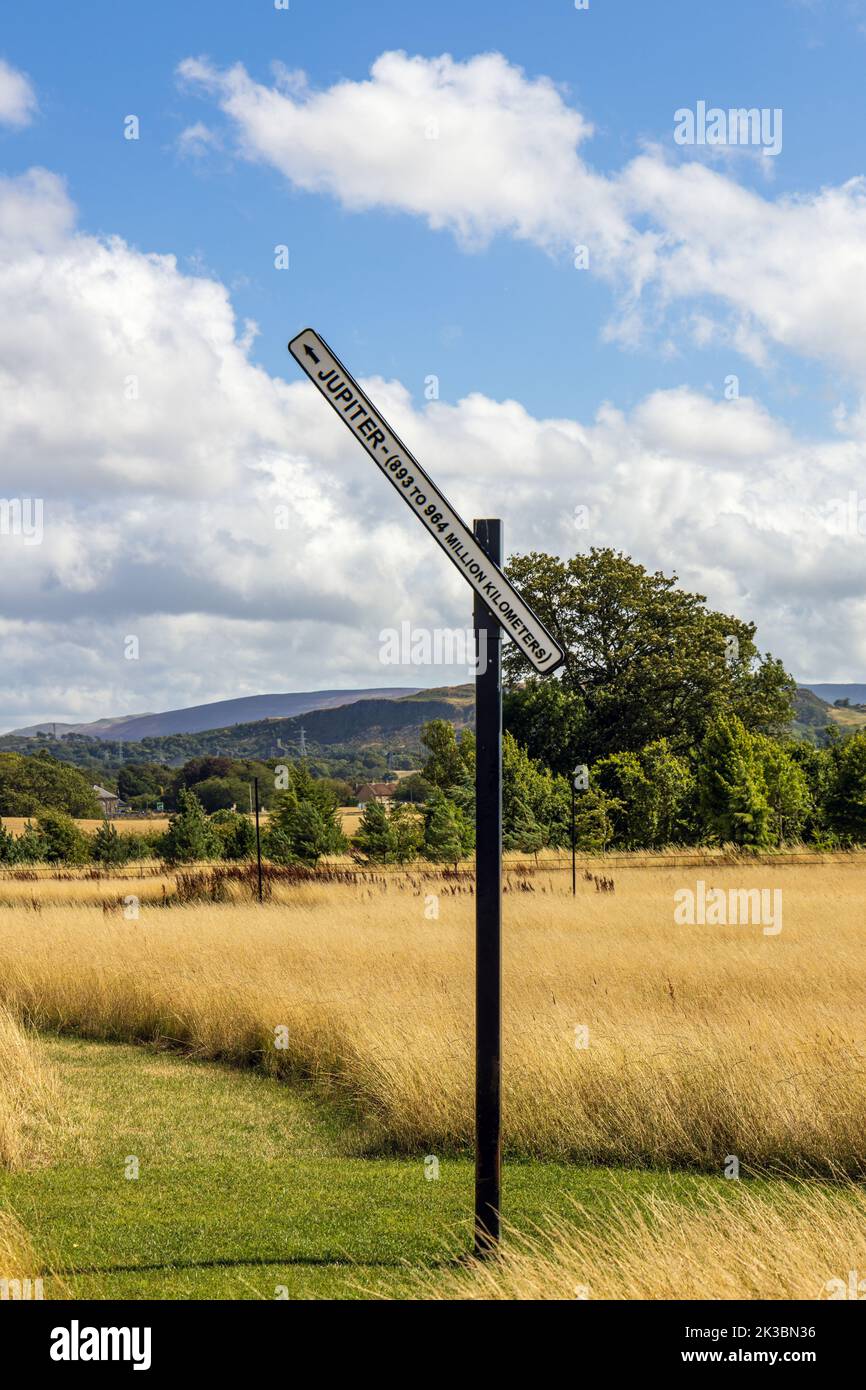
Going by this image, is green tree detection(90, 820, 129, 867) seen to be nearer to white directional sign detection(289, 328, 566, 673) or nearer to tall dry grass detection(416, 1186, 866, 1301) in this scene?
tall dry grass detection(416, 1186, 866, 1301)

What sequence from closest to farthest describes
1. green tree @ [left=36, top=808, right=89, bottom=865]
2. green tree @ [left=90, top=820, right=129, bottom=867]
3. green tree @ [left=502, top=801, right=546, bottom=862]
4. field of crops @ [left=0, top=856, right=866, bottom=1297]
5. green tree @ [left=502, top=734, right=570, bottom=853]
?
1. field of crops @ [left=0, top=856, right=866, bottom=1297]
2. green tree @ [left=502, top=801, right=546, bottom=862]
3. green tree @ [left=502, top=734, right=570, bottom=853]
4. green tree @ [left=90, top=820, right=129, bottom=867]
5. green tree @ [left=36, top=808, right=89, bottom=865]

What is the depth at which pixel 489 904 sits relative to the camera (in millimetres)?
5242

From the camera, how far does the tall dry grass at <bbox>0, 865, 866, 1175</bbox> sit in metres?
8.62

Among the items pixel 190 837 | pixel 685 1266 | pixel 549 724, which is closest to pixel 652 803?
pixel 549 724

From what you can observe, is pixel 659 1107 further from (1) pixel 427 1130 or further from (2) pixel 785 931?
(2) pixel 785 931

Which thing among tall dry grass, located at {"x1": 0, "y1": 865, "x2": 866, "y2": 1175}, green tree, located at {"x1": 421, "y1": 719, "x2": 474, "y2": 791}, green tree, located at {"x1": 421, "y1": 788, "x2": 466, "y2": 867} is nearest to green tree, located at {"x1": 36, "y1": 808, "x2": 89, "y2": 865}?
green tree, located at {"x1": 421, "y1": 719, "x2": 474, "y2": 791}

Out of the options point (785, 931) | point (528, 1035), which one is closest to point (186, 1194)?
point (528, 1035)

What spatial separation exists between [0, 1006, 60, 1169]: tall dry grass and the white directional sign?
5874 millimetres

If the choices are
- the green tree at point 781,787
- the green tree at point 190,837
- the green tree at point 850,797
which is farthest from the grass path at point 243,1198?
the green tree at point 850,797

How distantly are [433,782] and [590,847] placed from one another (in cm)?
641

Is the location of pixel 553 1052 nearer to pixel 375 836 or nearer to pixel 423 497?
pixel 423 497

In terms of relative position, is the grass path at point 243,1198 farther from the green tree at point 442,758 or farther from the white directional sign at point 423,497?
the green tree at point 442,758

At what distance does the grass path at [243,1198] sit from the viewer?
5926 millimetres

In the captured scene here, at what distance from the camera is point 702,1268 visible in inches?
188
